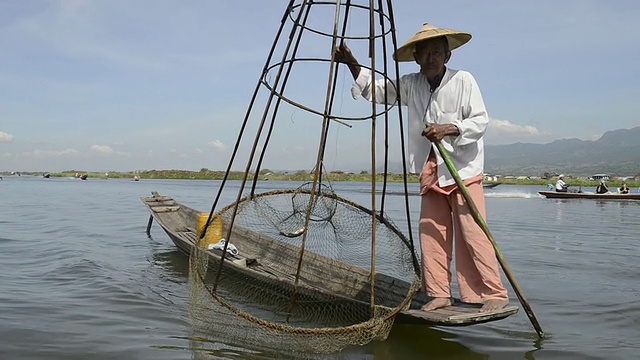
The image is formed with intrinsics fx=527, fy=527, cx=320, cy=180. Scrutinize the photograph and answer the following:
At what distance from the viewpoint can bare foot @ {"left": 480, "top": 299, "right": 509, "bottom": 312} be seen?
10.6ft

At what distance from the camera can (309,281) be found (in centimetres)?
472

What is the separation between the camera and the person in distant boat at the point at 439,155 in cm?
330

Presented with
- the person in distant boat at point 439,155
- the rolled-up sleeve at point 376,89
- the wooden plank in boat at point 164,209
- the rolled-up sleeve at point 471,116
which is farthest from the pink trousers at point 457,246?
the wooden plank in boat at point 164,209

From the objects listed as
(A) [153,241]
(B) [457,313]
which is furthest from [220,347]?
(A) [153,241]

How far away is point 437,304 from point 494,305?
0.36m

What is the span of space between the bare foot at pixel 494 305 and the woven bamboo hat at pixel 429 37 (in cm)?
165

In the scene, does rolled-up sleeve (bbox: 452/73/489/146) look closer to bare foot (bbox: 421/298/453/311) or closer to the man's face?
the man's face

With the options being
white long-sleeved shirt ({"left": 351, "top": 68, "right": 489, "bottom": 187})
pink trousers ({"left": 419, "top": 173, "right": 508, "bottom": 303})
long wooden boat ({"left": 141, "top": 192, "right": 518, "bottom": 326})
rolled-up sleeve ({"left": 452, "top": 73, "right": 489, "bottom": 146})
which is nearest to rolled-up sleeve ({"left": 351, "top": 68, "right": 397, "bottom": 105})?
white long-sleeved shirt ({"left": 351, "top": 68, "right": 489, "bottom": 187})

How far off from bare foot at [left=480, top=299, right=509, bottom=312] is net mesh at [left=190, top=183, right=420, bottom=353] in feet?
1.46

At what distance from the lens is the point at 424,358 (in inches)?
133

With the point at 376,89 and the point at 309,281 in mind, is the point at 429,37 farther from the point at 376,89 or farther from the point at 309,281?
the point at 309,281

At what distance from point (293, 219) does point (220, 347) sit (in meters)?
1.39

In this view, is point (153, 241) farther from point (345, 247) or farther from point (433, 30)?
point (433, 30)

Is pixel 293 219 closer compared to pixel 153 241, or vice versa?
pixel 293 219
